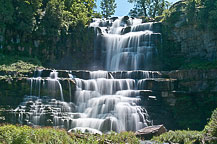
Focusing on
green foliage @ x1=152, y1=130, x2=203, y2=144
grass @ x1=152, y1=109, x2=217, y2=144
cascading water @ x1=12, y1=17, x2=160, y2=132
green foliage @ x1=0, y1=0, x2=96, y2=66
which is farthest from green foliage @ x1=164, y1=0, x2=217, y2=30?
green foliage @ x1=152, y1=130, x2=203, y2=144

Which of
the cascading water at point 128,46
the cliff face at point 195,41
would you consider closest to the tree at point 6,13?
the cascading water at point 128,46

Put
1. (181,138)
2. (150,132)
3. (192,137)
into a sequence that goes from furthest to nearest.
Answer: (150,132) < (181,138) < (192,137)

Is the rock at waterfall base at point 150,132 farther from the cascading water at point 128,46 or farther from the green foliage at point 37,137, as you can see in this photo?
the cascading water at point 128,46

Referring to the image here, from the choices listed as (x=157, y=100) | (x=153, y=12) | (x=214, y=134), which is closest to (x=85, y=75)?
(x=157, y=100)

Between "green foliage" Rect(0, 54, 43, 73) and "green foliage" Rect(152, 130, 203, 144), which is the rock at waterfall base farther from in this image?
"green foliage" Rect(0, 54, 43, 73)

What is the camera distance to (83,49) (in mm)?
41406

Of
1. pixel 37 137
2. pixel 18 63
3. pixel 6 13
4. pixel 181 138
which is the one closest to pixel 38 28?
pixel 6 13

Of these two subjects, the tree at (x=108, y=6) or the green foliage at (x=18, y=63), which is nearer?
the green foliage at (x=18, y=63)

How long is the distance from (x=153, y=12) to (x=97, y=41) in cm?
2167

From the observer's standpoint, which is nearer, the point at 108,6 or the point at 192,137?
the point at 192,137

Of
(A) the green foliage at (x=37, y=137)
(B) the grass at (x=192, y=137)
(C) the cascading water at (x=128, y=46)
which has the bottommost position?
(B) the grass at (x=192, y=137)

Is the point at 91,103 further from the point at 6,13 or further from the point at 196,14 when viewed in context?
the point at 6,13

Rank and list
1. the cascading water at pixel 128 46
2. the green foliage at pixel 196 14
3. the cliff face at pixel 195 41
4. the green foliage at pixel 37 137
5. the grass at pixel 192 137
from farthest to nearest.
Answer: the cascading water at pixel 128 46
the cliff face at pixel 195 41
the green foliage at pixel 196 14
the grass at pixel 192 137
the green foliage at pixel 37 137

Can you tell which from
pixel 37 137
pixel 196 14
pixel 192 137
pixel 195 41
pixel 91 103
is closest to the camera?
pixel 37 137
